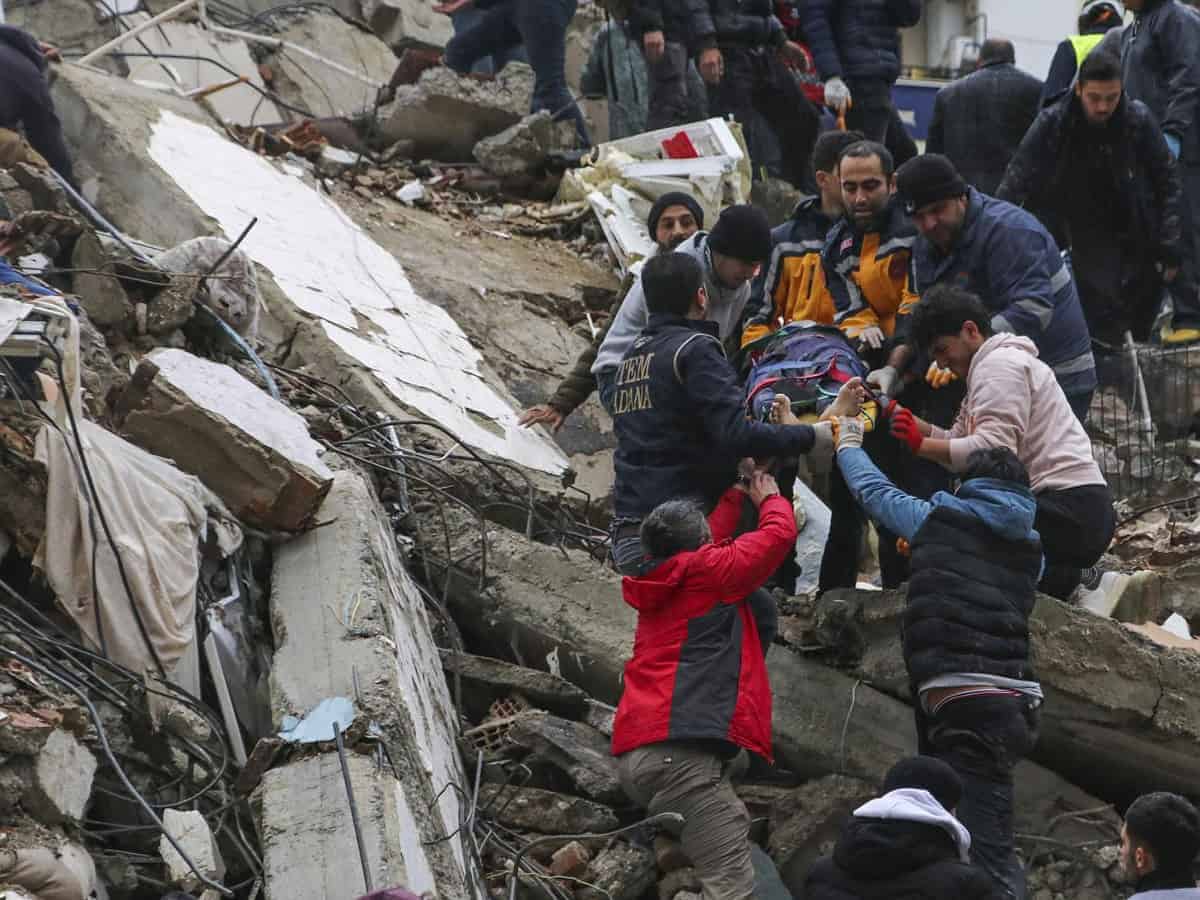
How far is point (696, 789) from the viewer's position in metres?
5.21

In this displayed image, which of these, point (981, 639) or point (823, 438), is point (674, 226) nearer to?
point (823, 438)

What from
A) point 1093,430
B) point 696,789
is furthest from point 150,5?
point 696,789

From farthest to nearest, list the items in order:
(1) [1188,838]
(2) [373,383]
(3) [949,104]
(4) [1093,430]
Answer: (3) [949,104]
(4) [1093,430]
(2) [373,383]
(1) [1188,838]

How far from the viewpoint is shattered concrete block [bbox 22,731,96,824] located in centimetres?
452

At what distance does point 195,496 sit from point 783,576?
2.27 meters

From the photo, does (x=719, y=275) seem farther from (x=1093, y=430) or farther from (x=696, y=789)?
(x=1093, y=430)

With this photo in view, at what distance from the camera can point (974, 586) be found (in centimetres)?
495

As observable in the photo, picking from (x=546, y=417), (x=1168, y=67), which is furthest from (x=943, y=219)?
(x=1168, y=67)

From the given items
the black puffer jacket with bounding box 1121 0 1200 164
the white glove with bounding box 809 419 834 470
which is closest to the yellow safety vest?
the black puffer jacket with bounding box 1121 0 1200 164

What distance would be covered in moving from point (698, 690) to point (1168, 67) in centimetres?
551

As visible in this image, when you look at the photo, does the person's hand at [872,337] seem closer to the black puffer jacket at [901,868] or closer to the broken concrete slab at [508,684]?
the broken concrete slab at [508,684]

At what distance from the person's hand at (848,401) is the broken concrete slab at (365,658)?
1550 millimetres

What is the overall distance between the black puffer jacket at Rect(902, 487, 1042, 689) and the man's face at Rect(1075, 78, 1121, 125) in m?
3.50

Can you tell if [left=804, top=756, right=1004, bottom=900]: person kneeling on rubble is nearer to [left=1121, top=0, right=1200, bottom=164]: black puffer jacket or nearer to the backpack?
the backpack
